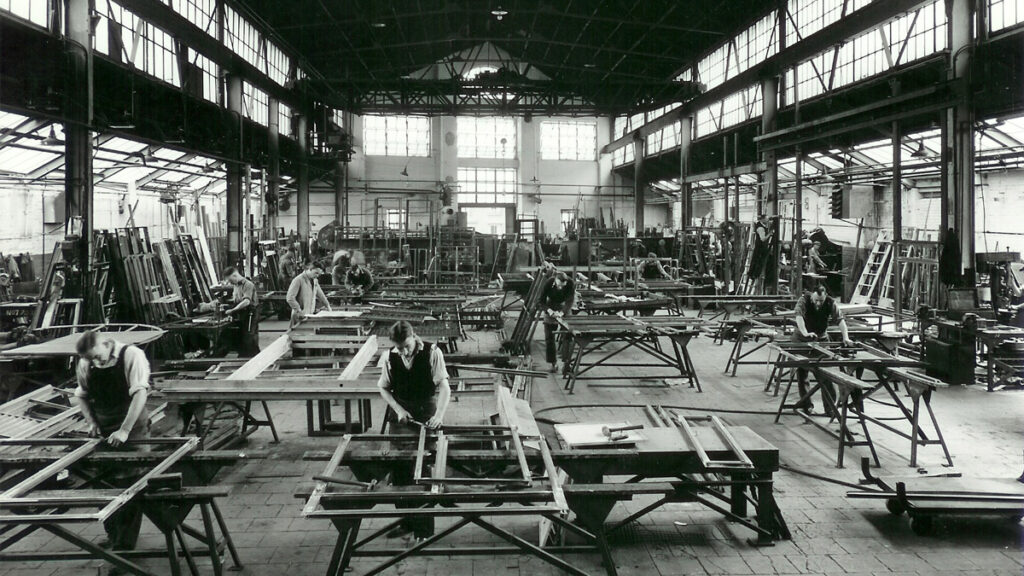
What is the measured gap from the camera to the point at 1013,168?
15828mm

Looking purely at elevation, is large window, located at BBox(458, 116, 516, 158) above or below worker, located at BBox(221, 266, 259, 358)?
above

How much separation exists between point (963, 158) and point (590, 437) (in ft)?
31.1

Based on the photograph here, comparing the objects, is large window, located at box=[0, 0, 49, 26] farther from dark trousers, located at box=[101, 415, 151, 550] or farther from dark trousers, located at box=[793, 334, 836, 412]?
dark trousers, located at box=[793, 334, 836, 412]

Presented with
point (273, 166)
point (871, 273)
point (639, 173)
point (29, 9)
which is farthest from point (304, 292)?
point (639, 173)

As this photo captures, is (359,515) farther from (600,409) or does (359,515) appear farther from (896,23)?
(896,23)

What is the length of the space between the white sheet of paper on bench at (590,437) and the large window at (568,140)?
30489 mm

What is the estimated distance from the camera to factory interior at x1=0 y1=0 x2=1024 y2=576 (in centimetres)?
475

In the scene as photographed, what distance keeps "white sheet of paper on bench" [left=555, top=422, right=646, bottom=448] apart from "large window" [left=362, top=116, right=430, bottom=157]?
98.5 feet

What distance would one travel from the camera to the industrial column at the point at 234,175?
58.0ft

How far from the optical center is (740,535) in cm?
525

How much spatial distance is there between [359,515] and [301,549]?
1550 mm

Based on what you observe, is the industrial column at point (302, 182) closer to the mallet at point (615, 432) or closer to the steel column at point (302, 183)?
the steel column at point (302, 183)

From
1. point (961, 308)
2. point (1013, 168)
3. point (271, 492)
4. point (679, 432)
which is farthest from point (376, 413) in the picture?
point (1013, 168)

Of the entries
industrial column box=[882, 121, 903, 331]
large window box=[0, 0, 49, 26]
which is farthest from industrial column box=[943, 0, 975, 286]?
large window box=[0, 0, 49, 26]
